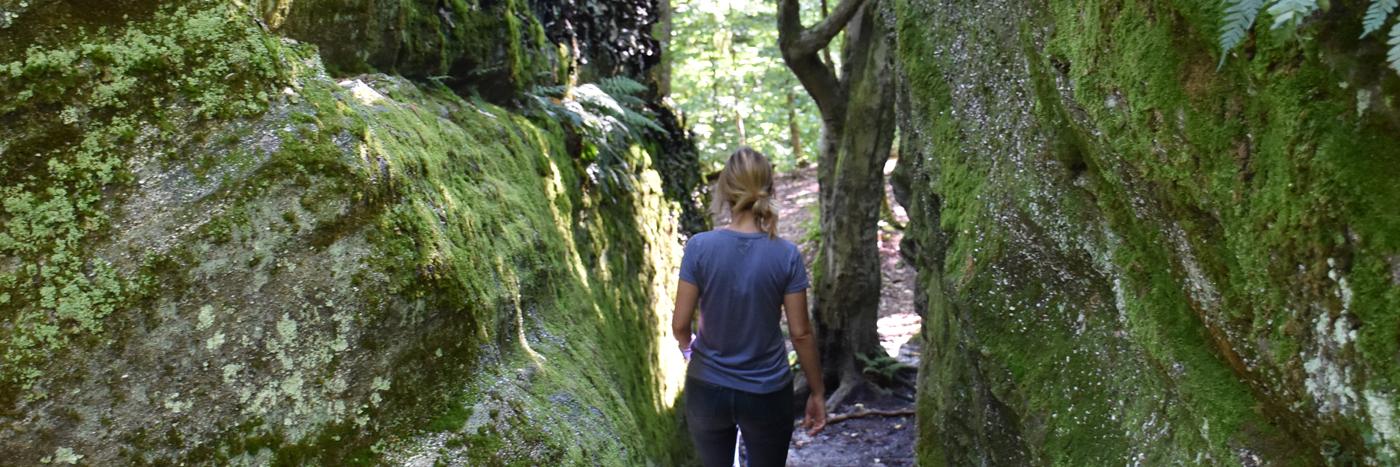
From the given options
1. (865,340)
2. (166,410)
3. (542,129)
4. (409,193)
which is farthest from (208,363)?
(865,340)

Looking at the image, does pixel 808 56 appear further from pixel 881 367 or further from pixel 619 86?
pixel 881 367

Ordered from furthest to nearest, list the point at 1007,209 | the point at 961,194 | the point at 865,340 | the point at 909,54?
the point at 865,340, the point at 909,54, the point at 961,194, the point at 1007,209

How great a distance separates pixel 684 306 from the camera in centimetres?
504

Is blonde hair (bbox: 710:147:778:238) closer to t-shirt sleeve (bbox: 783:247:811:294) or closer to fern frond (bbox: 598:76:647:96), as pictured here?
t-shirt sleeve (bbox: 783:247:811:294)

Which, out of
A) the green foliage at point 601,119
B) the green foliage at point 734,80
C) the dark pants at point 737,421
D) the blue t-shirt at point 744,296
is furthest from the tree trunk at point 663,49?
the dark pants at point 737,421

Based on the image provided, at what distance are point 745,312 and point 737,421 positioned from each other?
591 millimetres

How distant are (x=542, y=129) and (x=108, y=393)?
14.1 ft

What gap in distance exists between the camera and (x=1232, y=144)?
2.59 metres

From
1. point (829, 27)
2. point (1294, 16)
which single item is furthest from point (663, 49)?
point (1294, 16)

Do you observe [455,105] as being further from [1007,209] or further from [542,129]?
[1007,209]

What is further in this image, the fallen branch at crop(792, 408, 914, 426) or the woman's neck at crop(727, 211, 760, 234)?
the fallen branch at crop(792, 408, 914, 426)

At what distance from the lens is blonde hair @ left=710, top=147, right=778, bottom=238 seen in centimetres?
482

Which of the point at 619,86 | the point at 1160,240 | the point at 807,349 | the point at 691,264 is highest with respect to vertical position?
the point at 619,86

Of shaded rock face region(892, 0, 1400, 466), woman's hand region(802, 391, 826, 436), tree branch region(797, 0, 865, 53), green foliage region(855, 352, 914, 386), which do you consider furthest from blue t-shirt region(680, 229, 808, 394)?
green foliage region(855, 352, 914, 386)
